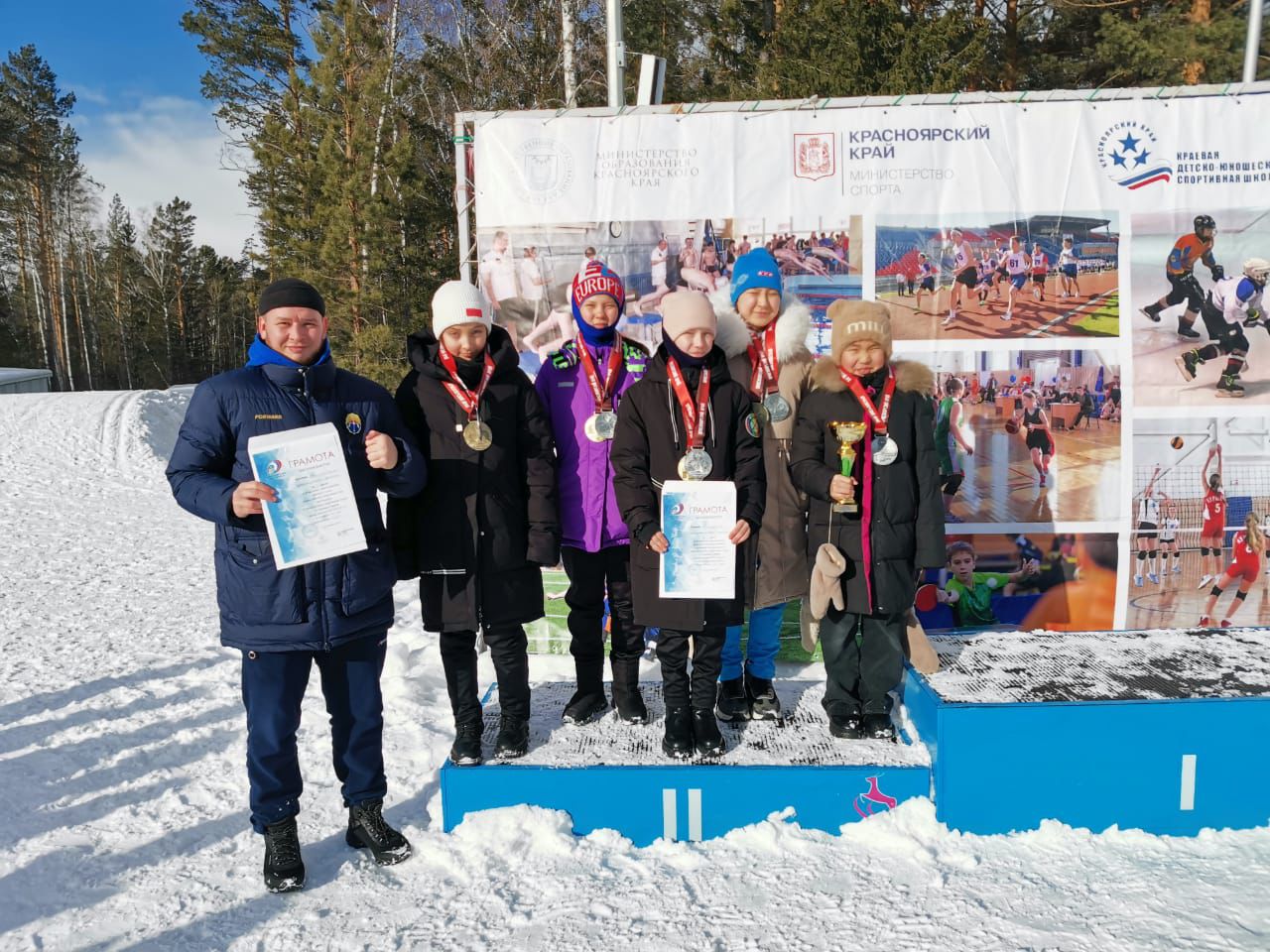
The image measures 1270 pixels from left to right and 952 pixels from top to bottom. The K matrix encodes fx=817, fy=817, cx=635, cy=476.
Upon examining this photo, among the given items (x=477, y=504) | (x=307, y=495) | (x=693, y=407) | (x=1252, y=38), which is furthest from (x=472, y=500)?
(x=1252, y=38)

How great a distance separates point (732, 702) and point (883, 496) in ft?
3.55

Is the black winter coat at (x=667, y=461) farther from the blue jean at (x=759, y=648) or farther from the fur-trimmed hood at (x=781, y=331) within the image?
the blue jean at (x=759, y=648)

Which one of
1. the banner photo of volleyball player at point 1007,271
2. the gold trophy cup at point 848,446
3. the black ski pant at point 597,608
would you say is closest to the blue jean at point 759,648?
the black ski pant at point 597,608

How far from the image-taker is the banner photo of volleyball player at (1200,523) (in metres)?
4.52

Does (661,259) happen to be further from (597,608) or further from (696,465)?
(597,608)

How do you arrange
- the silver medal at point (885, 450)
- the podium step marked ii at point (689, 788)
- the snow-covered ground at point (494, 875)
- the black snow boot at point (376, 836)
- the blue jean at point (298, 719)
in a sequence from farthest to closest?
the silver medal at point (885, 450) → the podium step marked ii at point (689, 788) → the black snow boot at point (376, 836) → the blue jean at point (298, 719) → the snow-covered ground at point (494, 875)

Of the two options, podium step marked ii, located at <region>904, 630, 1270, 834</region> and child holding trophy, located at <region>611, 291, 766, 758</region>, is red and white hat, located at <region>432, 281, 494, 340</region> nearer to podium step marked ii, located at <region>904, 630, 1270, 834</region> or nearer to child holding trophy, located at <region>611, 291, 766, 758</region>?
child holding trophy, located at <region>611, 291, 766, 758</region>

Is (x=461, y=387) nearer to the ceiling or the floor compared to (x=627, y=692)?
nearer to the ceiling

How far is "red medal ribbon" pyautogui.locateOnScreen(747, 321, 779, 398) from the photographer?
3.44 metres

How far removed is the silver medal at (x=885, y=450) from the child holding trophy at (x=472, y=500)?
1261 millimetres

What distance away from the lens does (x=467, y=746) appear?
3.06 m

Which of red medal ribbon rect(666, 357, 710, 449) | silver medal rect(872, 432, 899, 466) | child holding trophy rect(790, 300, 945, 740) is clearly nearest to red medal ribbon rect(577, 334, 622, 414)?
red medal ribbon rect(666, 357, 710, 449)

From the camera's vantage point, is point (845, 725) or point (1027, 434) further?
point (1027, 434)

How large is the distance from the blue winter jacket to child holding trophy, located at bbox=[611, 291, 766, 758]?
946 millimetres
